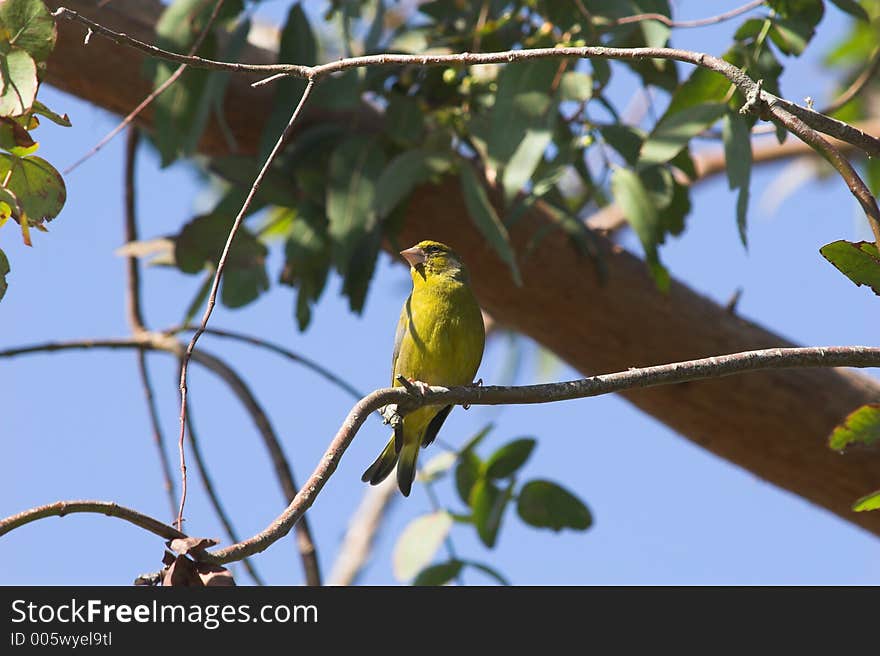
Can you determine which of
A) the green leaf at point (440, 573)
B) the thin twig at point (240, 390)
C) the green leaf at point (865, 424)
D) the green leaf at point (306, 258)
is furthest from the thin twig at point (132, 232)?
the green leaf at point (865, 424)

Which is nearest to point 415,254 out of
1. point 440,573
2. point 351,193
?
point 351,193

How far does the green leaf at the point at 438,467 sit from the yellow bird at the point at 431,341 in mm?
215

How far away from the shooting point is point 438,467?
14.1 ft

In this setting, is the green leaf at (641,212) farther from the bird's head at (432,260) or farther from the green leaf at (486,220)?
the bird's head at (432,260)

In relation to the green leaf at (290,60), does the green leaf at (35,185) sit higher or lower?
lower

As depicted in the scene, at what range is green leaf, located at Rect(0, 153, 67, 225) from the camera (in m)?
2.01

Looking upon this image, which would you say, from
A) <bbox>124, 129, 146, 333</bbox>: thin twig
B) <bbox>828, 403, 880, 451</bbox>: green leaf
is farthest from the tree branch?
<bbox>828, 403, 880, 451</bbox>: green leaf

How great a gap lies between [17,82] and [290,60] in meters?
2.18

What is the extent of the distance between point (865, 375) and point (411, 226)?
1.84m

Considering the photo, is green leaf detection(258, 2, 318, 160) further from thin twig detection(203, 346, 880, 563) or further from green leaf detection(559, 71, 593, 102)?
thin twig detection(203, 346, 880, 563)

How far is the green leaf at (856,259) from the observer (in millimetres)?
1979

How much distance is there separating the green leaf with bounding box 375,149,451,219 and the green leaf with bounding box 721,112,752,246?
3.33ft
